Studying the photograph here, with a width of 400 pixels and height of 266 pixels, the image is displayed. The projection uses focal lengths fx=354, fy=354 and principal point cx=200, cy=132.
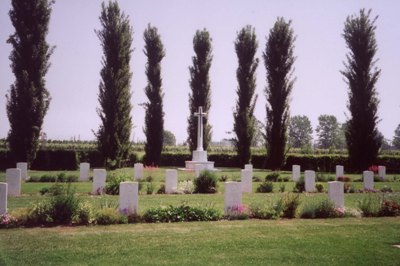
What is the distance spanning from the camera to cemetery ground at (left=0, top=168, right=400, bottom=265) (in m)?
6.10

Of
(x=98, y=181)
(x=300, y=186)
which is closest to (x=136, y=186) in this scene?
(x=98, y=181)

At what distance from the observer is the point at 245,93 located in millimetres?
33000

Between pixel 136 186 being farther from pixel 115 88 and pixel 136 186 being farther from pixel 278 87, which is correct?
pixel 278 87

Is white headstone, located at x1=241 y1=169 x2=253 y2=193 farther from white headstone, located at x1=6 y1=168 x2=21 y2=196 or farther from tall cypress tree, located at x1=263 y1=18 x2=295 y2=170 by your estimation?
tall cypress tree, located at x1=263 y1=18 x2=295 y2=170

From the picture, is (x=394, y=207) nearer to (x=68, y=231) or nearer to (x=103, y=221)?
(x=103, y=221)

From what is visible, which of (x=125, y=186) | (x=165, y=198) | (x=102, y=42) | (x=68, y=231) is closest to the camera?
(x=68, y=231)

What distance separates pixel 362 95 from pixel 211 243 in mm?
26090

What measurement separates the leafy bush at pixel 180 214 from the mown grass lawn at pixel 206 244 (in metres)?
0.50

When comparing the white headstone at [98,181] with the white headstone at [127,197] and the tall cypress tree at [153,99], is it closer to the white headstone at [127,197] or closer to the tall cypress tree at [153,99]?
the white headstone at [127,197]

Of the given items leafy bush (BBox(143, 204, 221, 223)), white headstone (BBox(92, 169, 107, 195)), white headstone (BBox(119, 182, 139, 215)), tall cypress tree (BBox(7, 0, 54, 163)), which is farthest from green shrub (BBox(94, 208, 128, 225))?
tall cypress tree (BBox(7, 0, 54, 163))

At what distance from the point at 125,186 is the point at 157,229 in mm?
1790

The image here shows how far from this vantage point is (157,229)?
8273 mm

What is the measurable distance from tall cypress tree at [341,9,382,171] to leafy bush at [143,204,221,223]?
74.0 feet

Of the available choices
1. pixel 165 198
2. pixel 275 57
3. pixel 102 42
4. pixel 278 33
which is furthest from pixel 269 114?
pixel 165 198
